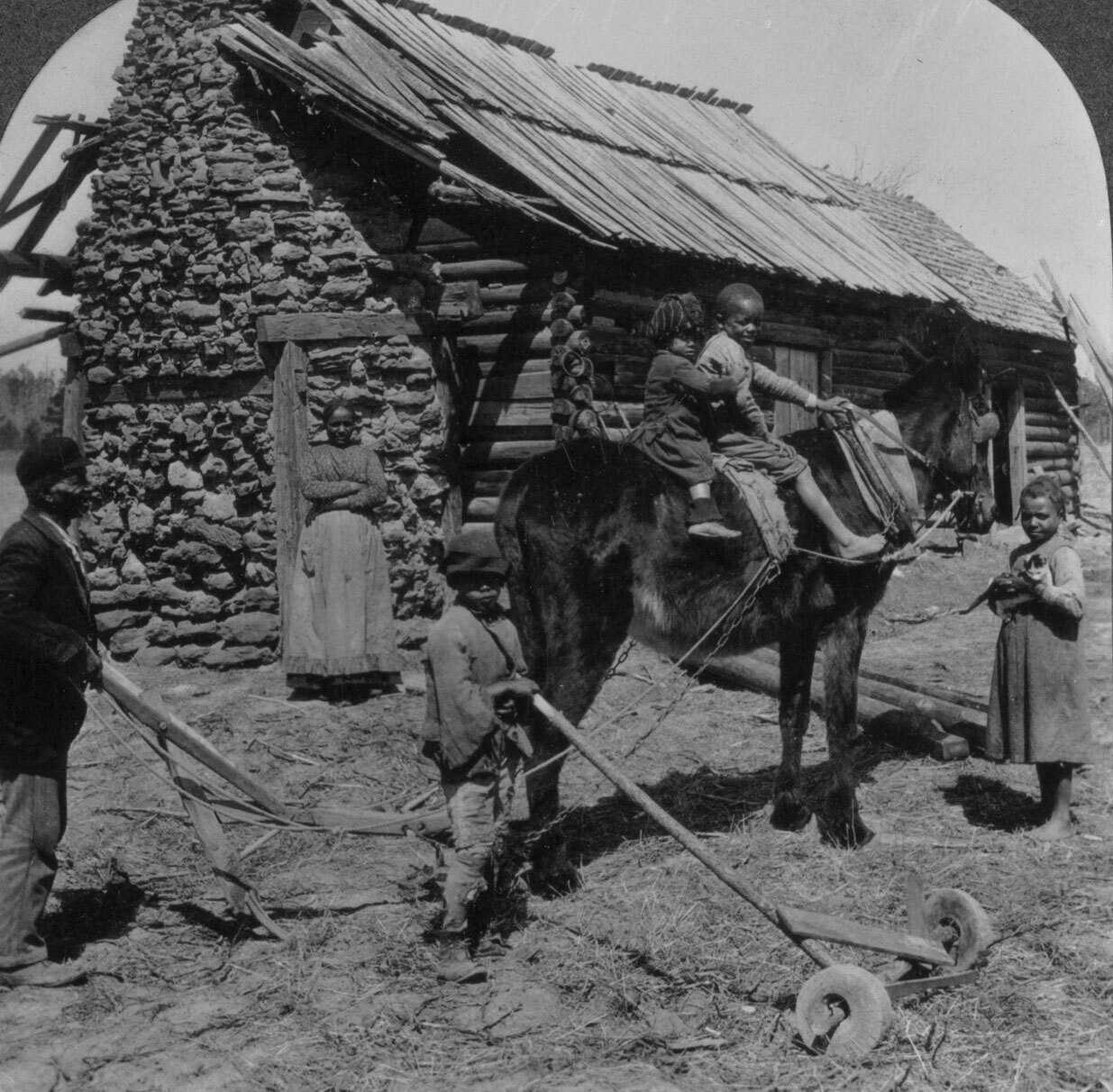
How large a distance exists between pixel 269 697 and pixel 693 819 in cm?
406

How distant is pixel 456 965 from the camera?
4.01 metres

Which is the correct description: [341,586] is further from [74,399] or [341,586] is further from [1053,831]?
[1053,831]

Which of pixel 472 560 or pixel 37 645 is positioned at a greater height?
pixel 472 560

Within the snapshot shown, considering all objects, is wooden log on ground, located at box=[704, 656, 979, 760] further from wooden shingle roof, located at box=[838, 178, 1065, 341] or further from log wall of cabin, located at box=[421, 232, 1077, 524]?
wooden shingle roof, located at box=[838, 178, 1065, 341]

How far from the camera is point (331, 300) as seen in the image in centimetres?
961

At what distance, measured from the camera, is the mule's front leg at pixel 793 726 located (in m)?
5.72

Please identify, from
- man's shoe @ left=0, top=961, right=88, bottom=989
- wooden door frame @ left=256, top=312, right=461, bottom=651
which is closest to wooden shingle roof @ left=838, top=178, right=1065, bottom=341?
wooden door frame @ left=256, top=312, right=461, bottom=651

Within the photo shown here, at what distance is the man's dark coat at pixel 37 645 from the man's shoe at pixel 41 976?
2.60ft

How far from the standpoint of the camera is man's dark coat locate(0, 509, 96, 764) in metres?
4.05

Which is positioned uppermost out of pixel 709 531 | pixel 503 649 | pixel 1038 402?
pixel 1038 402

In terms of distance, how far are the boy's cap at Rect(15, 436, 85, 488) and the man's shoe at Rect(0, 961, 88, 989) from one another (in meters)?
1.86

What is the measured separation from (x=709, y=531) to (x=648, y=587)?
43 cm

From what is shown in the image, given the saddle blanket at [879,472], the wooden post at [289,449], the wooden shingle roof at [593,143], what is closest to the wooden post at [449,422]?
the wooden post at [289,449]

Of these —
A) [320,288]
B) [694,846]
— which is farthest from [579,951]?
[320,288]
